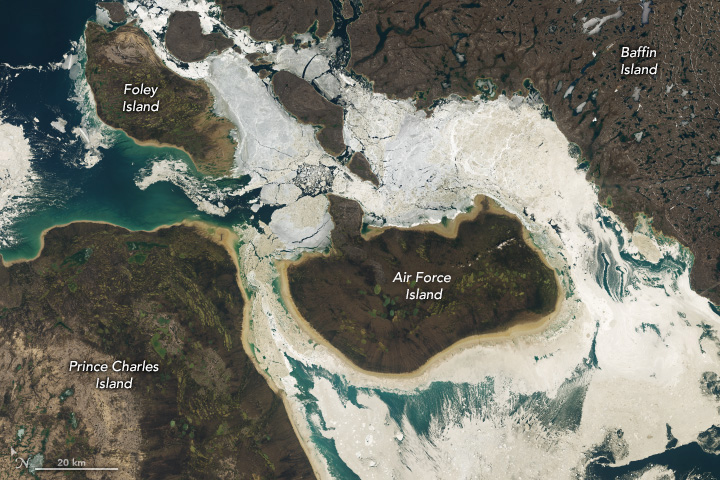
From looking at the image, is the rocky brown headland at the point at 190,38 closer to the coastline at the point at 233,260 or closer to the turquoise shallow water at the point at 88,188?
the turquoise shallow water at the point at 88,188

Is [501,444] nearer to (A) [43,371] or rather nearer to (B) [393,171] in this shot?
(B) [393,171]

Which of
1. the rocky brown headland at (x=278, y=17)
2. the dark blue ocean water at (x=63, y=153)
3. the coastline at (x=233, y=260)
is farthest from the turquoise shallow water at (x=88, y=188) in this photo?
the rocky brown headland at (x=278, y=17)

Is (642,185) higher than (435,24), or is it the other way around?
(435,24)

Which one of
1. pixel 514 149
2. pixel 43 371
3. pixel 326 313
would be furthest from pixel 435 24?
pixel 43 371

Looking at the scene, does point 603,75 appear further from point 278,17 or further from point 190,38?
point 190,38

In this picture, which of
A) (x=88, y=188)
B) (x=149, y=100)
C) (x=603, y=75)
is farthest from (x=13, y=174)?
(x=603, y=75)

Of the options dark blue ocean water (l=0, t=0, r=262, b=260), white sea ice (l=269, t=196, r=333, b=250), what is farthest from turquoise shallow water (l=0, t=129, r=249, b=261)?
white sea ice (l=269, t=196, r=333, b=250)

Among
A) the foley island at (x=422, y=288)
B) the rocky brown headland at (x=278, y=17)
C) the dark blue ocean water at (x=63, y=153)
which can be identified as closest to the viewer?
the foley island at (x=422, y=288)
